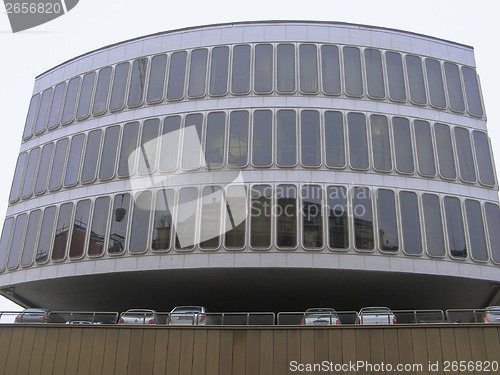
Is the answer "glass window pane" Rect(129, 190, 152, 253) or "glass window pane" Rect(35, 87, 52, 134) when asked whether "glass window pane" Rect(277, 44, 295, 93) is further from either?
"glass window pane" Rect(35, 87, 52, 134)

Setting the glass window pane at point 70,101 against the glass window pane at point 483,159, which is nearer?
the glass window pane at point 483,159

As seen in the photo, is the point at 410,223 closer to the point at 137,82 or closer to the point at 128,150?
the point at 128,150

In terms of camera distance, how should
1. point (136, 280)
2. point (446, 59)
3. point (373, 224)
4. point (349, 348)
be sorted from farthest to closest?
1. point (446, 59)
2. point (136, 280)
3. point (373, 224)
4. point (349, 348)

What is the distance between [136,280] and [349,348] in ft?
46.7

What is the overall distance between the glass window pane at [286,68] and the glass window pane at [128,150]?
9.07 m

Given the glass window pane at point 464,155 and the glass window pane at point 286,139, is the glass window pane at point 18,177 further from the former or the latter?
the glass window pane at point 464,155

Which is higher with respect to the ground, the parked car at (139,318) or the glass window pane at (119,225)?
the glass window pane at (119,225)

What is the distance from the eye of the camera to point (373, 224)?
2742cm

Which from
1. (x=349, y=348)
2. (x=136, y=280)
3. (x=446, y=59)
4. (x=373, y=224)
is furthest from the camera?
(x=446, y=59)

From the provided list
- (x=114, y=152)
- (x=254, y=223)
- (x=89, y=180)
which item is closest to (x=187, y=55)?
(x=114, y=152)

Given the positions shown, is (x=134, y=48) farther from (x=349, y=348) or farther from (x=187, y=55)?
(x=349, y=348)

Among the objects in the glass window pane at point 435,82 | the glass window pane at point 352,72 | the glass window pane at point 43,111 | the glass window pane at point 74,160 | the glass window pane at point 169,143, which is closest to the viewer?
the glass window pane at point 169,143

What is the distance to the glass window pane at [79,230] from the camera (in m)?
29.7

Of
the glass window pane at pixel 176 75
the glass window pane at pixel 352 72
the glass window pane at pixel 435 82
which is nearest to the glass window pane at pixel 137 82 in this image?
the glass window pane at pixel 176 75
